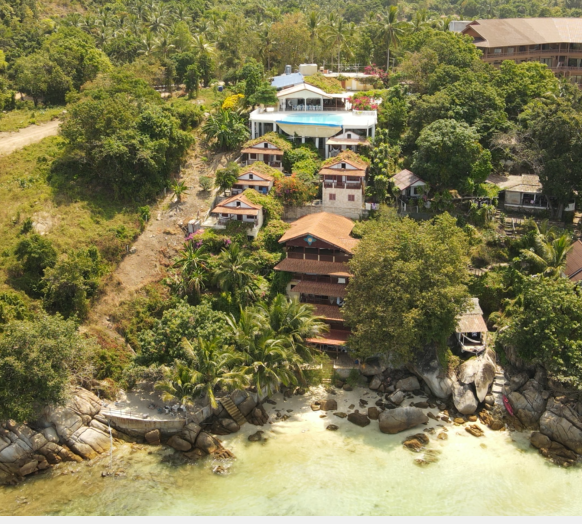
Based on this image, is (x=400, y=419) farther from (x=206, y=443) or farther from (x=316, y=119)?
(x=316, y=119)

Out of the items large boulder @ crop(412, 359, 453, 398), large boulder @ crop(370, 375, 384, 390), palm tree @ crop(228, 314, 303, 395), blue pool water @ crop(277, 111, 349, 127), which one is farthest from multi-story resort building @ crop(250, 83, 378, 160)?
large boulder @ crop(412, 359, 453, 398)

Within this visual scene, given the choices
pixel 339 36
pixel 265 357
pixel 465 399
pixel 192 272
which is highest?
pixel 339 36

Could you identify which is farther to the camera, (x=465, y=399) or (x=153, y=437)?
(x=465, y=399)

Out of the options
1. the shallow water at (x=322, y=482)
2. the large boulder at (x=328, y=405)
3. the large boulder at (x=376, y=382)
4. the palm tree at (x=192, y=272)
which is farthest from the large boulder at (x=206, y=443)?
the palm tree at (x=192, y=272)

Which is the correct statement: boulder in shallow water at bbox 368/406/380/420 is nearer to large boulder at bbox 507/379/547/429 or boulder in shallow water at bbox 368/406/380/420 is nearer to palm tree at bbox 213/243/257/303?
large boulder at bbox 507/379/547/429

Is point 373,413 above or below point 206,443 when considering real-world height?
above

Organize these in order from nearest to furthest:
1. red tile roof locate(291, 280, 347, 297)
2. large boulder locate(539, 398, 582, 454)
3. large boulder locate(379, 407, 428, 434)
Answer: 1. large boulder locate(539, 398, 582, 454)
2. large boulder locate(379, 407, 428, 434)
3. red tile roof locate(291, 280, 347, 297)

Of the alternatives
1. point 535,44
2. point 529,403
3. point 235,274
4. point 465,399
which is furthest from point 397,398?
point 535,44
